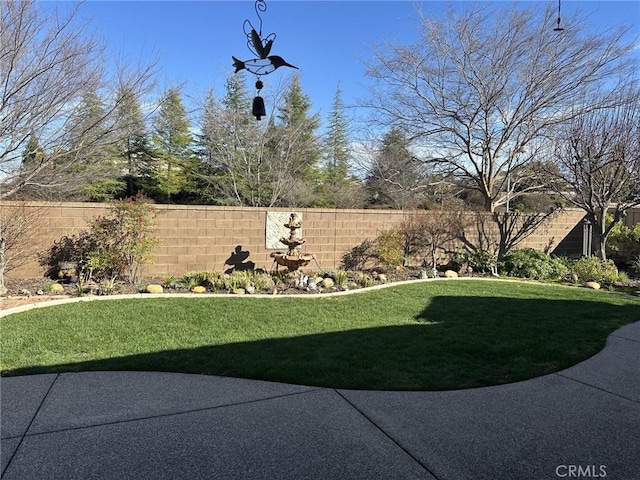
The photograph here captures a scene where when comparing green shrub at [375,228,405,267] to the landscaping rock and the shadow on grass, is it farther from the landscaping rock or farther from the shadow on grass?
the shadow on grass

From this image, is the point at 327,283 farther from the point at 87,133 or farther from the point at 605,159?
the point at 605,159

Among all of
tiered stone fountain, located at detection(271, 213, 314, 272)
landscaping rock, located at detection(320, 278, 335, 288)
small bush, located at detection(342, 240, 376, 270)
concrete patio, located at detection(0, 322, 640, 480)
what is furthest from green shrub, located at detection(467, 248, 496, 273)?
concrete patio, located at detection(0, 322, 640, 480)

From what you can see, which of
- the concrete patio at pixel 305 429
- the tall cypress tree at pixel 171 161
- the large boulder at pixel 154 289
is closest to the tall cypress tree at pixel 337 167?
the tall cypress tree at pixel 171 161

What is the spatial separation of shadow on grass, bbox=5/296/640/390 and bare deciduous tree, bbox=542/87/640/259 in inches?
239

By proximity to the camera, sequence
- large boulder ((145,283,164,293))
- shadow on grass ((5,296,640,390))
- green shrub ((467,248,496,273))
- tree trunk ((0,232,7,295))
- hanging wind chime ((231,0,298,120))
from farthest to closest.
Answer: green shrub ((467,248,496,273)) < large boulder ((145,283,164,293)) < tree trunk ((0,232,7,295)) < hanging wind chime ((231,0,298,120)) < shadow on grass ((5,296,640,390))

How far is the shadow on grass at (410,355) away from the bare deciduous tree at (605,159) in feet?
19.9

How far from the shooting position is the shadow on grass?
3.96m

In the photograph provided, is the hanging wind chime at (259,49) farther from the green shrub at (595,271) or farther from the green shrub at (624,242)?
the green shrub at (624,242)

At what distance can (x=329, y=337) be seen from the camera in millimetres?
5375

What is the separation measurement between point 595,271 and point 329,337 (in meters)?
8.39

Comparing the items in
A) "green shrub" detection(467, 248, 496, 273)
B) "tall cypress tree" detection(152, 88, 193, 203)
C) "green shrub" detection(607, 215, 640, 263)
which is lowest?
"green shrub" detection(467, 248, 496, 273)

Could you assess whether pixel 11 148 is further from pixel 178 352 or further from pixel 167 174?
pixel 167 174

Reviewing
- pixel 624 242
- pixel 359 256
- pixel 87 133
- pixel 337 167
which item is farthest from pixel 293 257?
pixel 337 167

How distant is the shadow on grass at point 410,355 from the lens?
13.0 ft
